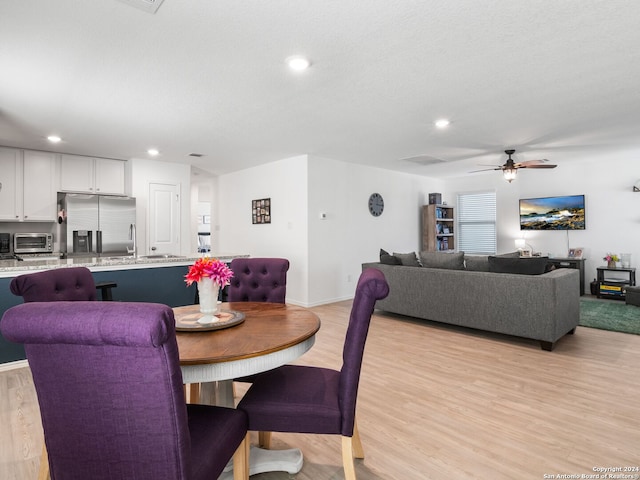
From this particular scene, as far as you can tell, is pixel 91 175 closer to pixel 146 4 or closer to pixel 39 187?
pixel 39 187

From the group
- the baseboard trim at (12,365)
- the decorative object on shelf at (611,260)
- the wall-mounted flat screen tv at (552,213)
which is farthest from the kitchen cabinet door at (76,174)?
the decorative object on shelf at (611,260)

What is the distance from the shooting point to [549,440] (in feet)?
6.64

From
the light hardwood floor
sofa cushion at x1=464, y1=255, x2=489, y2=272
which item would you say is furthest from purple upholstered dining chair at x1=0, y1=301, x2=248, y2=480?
sofa cushion at x1=464, y1=255, x2=489, y2=272

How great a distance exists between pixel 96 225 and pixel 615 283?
799 centimetres

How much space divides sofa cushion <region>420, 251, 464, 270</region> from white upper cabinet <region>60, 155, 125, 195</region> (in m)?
4.87

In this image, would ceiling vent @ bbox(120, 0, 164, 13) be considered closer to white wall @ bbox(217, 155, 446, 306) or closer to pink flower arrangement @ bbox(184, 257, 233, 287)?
pink flower arrangement @ bbox(184, 257, 233, 287)

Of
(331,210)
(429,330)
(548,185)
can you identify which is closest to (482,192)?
(548,185)

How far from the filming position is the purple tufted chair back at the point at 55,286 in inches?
71.7

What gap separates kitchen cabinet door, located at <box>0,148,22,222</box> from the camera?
492cm

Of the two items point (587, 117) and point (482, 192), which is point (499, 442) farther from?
point (482, 192)

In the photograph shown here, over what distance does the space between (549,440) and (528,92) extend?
270cm

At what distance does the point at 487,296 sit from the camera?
3.84 meters

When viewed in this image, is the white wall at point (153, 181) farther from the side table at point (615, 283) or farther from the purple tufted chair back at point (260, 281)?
the side table at point (615, 283)

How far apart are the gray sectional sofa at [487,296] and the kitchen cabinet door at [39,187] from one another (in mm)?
4891
